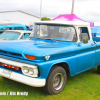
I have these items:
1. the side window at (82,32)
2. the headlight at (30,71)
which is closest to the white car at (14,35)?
the side window at (82,32)

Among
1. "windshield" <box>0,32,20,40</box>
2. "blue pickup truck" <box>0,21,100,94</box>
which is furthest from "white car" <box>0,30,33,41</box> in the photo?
"blue pickup truck" <box>0,21,100,94</box>

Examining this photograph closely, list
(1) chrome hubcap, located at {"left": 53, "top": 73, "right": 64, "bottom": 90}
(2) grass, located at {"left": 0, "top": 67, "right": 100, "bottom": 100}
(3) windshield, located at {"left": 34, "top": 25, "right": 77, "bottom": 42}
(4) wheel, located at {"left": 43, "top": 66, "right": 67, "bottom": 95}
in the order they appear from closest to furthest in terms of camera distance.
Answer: (4) wheel, located at {"left": 43, "top": 66, "right": 67, "bottom": 95} → (2) grass, located at {"left": 0, "top": 67, "right": 100, "bottom": 100} → (1) chrome hubcap, located at {"left": 53, "top": 73, "right": 64, "bottom": 90} → (3) windshield, located at {"left": 34, "top": 25, "right": 77, "bottom": 42}

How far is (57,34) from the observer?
4.75 metres

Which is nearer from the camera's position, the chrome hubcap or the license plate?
the license plate

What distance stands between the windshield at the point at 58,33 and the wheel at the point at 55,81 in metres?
1.16

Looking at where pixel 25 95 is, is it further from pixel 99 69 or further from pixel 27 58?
pixel 99 69

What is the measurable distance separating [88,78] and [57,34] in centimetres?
197

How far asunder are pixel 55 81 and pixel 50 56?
0.80m

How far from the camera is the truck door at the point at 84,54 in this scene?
14.5 ft

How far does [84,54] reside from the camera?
459cm

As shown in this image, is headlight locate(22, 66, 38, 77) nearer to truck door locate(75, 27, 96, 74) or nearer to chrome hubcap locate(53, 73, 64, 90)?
chrome hubcap locate(53, 73, 64, 90)

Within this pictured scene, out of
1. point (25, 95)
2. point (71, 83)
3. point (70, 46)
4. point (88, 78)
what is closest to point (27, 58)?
point (25, 95)

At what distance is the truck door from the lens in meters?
4.43

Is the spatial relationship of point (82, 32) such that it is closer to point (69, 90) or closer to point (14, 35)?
point (69, 90)
